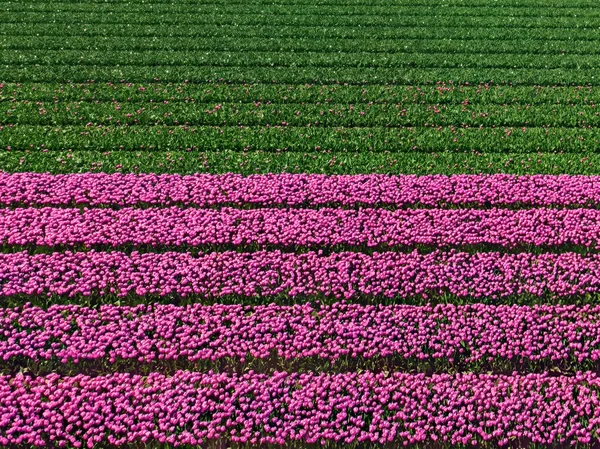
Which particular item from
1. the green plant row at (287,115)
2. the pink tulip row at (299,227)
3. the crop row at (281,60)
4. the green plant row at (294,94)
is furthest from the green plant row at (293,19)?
the pink tulip row at (299,227)

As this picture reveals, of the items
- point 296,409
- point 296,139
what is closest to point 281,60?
point 296,139

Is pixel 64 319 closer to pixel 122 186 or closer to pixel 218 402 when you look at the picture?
pixel 218 402

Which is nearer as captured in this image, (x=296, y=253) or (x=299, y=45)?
(x=296, y=253)

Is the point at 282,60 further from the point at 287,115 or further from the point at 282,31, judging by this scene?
the point at 287,115

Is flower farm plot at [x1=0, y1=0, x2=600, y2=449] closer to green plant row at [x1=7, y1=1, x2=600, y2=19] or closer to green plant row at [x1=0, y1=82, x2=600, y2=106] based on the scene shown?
green plant row at [x1=0, y1=82, x2=600, y2=106]

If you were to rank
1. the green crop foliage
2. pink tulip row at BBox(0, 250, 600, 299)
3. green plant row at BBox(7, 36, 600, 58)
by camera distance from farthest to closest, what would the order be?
green plant row at BBox(7, 36, 600, 58) → the green crop foliage → pink tulip row at BBox(0, 250, 600, 299)

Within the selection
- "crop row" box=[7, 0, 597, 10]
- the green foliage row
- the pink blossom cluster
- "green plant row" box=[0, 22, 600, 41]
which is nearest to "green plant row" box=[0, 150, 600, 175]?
the pink blossom cluster

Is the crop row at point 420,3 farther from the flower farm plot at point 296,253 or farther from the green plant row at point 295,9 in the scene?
the flower farm plot at point 296,253
